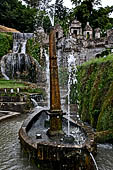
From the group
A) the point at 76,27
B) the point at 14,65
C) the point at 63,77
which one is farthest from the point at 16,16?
the point at 63,77

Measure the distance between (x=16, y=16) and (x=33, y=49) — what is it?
1424 cm

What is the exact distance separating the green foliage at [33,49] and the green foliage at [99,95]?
16850mm

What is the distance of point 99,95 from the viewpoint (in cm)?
1020

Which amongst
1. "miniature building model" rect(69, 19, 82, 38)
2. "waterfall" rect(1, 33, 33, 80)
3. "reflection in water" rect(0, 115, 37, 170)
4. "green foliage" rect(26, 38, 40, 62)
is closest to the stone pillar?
"reflection in water" rect(0, 115, 37, 170)

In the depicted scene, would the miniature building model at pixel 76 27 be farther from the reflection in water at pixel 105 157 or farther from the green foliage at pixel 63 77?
the reflection in water at pixel 105 157

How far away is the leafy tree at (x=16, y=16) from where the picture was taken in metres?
41.0

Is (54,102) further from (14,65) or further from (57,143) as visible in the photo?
(14,65)

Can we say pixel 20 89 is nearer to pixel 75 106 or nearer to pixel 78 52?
pixel 75 106

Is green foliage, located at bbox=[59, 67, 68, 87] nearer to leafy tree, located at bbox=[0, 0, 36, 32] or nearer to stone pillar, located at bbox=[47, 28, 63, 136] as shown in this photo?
stone pillar, located at bbox=[47, 28, 63, 136]

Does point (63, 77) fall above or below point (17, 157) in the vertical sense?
above

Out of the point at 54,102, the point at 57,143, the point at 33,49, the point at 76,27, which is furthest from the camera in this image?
the point at 76,27

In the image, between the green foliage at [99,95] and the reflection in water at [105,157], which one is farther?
the green foliage at [99,95]

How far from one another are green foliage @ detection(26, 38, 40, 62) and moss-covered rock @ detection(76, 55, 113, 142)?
54.8 ft

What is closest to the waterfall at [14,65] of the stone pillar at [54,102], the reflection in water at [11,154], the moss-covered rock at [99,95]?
the moss-covered rock at [99,95]
